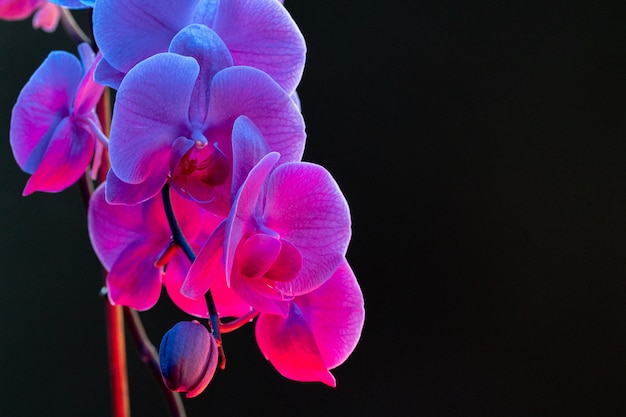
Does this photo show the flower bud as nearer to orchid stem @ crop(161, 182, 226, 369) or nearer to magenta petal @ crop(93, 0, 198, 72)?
orchid stem @ crop(161, 182, 226, 369)

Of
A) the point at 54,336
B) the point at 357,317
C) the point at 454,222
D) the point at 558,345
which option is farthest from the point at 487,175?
the point at 357,317

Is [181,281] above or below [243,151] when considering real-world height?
below

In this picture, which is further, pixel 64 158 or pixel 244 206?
pixel 64 158

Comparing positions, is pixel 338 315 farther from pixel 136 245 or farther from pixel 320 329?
pixel 136 245

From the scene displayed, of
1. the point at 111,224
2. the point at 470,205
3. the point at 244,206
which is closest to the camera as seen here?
the point at 244,206

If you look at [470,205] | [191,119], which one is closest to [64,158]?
[191,119]

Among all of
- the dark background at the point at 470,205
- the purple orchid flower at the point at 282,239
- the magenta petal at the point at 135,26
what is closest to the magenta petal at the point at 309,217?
the purple orchid flower at the point at 282,239

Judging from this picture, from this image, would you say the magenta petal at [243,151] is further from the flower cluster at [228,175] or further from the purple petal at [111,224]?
the purple petal at [111,224]

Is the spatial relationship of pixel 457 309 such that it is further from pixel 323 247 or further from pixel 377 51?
pixel 323 247
